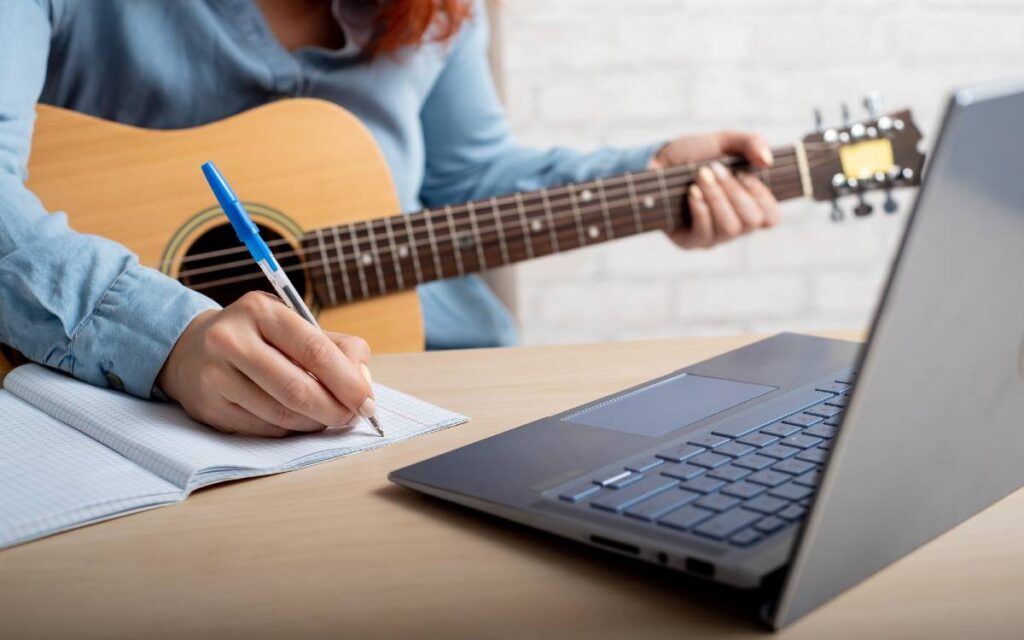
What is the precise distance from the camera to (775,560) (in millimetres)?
417

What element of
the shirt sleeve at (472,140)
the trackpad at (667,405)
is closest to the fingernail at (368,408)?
the trackpad at (667,405)

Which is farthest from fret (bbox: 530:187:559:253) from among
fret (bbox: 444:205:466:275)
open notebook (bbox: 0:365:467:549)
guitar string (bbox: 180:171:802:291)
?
open notebook (bbox: 0:365:467:549)

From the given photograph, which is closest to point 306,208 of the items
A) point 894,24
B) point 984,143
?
point 984,143

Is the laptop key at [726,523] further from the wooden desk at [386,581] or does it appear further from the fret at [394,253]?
the fret at [394,253]

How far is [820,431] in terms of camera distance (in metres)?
0.56

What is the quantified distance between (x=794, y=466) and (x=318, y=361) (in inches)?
10.8

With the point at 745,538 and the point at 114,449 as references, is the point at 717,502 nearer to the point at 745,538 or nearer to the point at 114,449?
the point at 745,538

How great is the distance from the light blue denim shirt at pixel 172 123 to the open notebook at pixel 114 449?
4cm

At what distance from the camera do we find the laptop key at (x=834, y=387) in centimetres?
64

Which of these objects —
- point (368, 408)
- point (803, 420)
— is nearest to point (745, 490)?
point (803, 420)

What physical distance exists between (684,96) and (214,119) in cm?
100

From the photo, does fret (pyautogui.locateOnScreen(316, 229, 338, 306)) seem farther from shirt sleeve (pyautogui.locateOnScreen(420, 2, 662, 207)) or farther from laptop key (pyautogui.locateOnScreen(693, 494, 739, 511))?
laptop key (pyautogui.locateOnScreen(693, 494, 739, 511))

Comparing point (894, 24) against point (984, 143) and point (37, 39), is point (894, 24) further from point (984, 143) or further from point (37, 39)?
point (984, 143)

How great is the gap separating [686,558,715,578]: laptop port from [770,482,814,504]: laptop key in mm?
65
